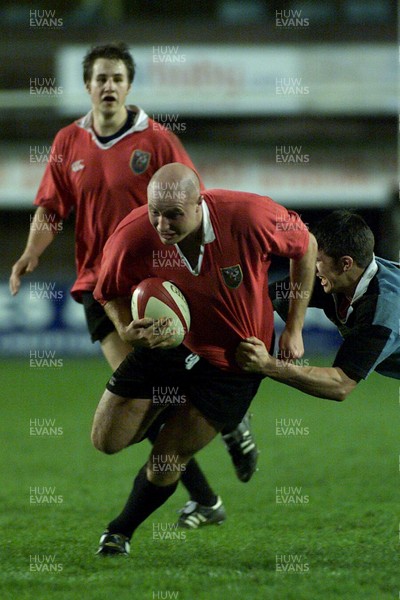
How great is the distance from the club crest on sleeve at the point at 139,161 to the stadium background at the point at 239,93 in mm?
9844

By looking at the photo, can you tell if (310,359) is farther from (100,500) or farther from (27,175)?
(100,500)

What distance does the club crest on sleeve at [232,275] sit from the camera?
15.0 feet

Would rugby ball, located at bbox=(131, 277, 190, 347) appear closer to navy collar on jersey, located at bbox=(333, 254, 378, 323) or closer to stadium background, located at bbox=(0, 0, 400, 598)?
navy collar on jersey, located at bbox=(333, 254, 378, 323)

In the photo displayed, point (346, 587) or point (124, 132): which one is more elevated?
point (124, 132)

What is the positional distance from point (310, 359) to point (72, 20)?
7496mm

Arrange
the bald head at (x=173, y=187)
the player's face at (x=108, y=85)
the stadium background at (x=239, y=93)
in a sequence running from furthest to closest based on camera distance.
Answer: the stadium background at (x=239, y=93), the player's face at (x=108, y=85), the bald head at (x=173, y=187)

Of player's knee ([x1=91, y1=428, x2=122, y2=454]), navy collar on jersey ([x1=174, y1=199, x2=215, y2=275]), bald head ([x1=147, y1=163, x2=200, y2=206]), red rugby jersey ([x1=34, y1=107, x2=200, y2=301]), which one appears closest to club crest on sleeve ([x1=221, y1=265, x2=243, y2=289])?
navy collar on jersey ([x1=174, y1=199, x2=215, y2=275])

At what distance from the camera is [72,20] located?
17.1m

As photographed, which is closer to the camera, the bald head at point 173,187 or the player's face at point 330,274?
the bald head at point 173,187

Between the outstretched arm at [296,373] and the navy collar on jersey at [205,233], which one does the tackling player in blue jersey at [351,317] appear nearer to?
the outstretched arm at [296,373]

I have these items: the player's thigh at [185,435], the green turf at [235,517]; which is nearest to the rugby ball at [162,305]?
the player's thigh at [185,435]

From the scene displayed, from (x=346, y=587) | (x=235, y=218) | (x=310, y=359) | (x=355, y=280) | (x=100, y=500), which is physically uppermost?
(x=235, y=218)

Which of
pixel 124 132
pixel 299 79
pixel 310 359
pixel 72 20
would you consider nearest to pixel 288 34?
pixel 299 79

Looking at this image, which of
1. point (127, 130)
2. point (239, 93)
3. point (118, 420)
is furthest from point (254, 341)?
point (239, 93)
